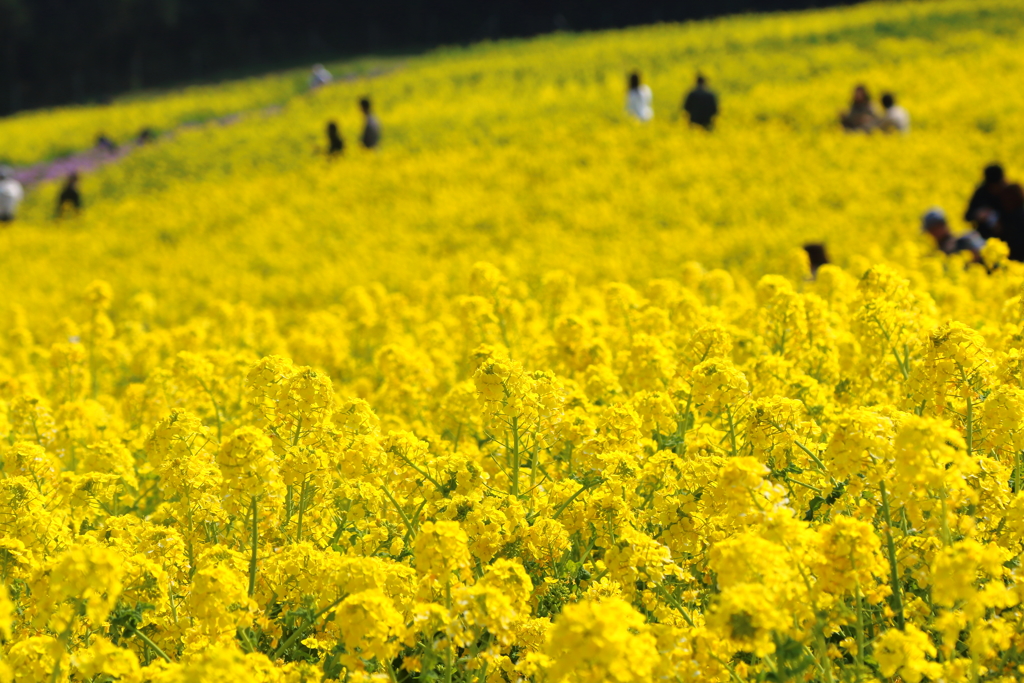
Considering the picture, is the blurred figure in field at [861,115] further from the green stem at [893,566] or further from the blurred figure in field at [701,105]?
the green stem at [893,566]

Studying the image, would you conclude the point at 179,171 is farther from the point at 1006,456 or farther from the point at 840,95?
the point at 1006,456

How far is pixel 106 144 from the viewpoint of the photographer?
3281 centimetres

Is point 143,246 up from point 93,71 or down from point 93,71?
down

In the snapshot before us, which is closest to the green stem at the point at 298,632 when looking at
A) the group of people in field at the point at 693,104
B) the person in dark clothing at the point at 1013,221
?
the person in dark clothing at the point at 1013,221

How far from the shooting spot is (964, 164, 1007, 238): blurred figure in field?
37.8 ft

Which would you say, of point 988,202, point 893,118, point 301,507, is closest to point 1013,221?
point 988,202

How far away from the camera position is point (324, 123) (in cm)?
2911

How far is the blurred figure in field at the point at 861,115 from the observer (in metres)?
20.2

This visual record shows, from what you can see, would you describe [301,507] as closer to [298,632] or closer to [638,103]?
[298,632]

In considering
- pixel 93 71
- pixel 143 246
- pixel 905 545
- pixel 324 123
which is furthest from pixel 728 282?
pixel 93 71

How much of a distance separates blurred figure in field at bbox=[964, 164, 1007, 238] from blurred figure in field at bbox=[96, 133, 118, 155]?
2674 centimetres

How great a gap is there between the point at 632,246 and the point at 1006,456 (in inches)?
402

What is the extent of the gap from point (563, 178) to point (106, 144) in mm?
18916

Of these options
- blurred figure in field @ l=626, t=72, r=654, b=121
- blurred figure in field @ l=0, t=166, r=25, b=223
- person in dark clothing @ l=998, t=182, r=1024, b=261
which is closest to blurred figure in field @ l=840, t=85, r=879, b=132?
blurred figure in field @ l=626, t=72, r=654, b=121
